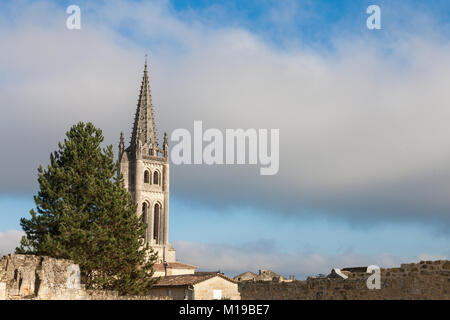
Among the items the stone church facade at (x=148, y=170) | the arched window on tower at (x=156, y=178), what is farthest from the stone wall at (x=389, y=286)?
the arched window on tower at (x=156, y=178)

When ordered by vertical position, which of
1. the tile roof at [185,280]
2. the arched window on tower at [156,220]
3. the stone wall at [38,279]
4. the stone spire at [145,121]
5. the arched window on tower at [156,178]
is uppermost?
the stone spire at [145,121]

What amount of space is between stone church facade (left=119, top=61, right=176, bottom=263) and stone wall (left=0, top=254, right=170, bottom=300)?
262 ft

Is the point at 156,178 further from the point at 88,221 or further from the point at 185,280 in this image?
the point at 88,221

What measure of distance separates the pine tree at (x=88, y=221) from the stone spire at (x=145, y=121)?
7229 centimetres

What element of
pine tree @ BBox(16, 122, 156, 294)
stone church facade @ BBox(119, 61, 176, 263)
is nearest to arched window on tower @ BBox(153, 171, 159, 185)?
stone church facade @ BBox(119, 61, 176, 263)

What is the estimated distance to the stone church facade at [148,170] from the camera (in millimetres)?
100250

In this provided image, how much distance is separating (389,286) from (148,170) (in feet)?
297

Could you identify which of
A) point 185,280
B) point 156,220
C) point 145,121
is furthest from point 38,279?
point 145,121

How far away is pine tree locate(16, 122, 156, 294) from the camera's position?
27.2m

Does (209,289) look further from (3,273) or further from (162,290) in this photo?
(3,273)

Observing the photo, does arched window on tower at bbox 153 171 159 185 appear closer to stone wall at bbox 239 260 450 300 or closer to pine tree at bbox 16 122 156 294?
pine tree at bbox 16 122 156 294

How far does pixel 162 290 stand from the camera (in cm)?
4116

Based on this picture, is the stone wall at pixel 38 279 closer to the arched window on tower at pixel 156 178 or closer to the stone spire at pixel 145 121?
the stone spire at pixel 145 121
